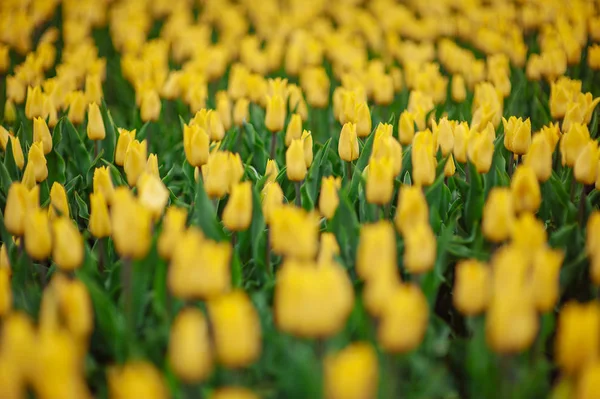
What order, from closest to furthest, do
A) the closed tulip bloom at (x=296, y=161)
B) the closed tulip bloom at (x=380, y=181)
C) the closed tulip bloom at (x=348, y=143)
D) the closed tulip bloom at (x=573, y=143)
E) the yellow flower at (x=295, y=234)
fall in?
the yellow flower at (x=295, y=234) < the closed tulip bloom at (x=380, y=181) < the closed tulip bloom at (x=573, y=143) < the closed tulip bloom at (x=296, y=161) < the closed tulip bloom at (x=348, y=143)

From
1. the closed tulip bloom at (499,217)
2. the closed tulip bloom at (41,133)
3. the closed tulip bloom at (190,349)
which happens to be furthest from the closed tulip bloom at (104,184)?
the closed tulip bloom at (499,217)

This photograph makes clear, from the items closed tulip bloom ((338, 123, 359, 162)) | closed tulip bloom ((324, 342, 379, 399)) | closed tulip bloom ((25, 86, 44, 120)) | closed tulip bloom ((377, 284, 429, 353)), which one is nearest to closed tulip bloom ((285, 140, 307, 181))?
closed tulip bloom ((338, 123, 359, 162))

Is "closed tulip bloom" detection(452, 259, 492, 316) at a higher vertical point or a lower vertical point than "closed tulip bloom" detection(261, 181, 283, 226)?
higher

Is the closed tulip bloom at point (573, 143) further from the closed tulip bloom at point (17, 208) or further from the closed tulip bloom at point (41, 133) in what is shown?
the closed tulip bloom at point (41, 133)

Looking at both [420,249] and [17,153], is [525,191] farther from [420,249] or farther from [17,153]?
[17,153]

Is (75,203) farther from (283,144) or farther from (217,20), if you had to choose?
(217,20)

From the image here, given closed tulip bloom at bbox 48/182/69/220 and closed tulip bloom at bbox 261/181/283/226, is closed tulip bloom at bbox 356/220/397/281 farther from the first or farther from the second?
closed tulip bloom at bbox 48/182/69/220

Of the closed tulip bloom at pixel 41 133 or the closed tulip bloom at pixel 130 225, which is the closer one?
the closed tulip bloom at pixel 130 225

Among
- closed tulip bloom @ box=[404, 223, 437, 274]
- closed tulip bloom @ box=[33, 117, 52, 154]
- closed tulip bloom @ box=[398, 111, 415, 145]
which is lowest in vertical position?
closed tulip bloom @ box=[398, 111, 415, 145]
